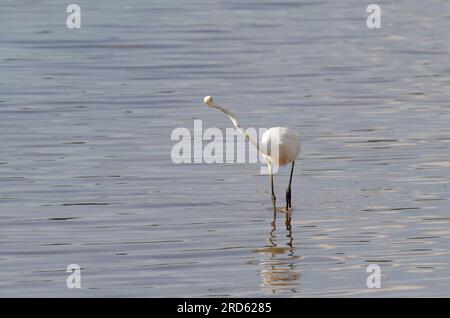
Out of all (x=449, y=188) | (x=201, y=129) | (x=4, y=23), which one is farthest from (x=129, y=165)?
(x=4, y=23)

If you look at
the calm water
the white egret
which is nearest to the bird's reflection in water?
the calm water

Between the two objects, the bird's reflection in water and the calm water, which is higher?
the calm water

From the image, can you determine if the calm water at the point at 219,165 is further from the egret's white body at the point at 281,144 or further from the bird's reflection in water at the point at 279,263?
the egret's white body at the point at 281,144

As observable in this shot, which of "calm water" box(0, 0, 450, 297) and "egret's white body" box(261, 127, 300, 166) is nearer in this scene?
"calm water" box(0, 0, 450, 297)

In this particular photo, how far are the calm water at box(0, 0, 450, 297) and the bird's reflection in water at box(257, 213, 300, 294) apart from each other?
0.02 metres

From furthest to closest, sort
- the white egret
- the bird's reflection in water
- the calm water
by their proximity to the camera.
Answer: the white egret, the calm water, the bird's reflection in water

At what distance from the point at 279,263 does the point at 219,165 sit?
14.4ft

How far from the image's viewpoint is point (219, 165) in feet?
50.1

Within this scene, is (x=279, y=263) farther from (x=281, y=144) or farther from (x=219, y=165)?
(x=219, y=165)

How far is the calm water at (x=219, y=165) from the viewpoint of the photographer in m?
10.7

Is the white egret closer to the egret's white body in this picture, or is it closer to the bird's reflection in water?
the egret's white body

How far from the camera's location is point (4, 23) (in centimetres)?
2850

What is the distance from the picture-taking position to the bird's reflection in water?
10.2 metres
